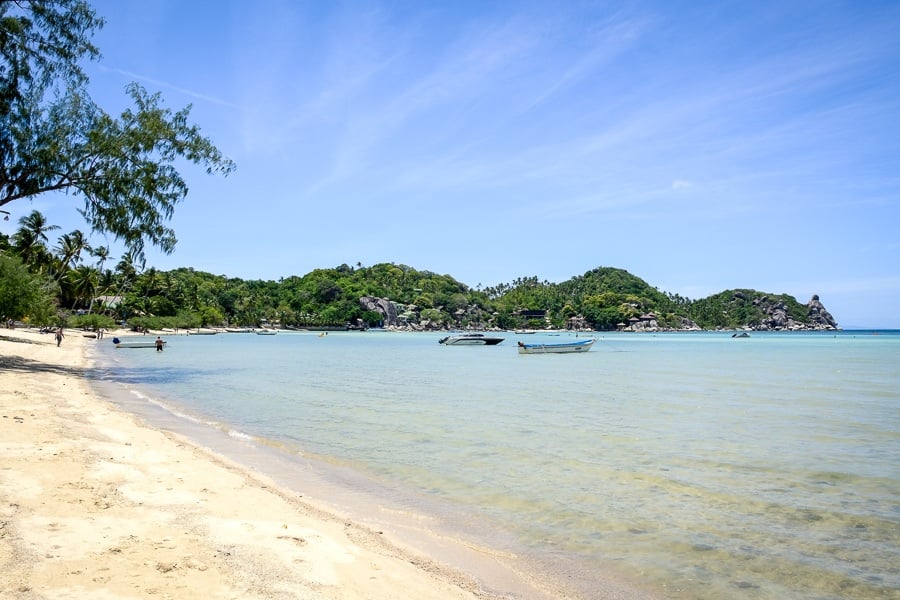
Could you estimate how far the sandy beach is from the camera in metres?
5.07

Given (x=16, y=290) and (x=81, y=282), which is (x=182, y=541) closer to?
(x=16, y=290)

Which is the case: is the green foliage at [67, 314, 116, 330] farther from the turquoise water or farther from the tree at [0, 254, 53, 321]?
the turquoise water

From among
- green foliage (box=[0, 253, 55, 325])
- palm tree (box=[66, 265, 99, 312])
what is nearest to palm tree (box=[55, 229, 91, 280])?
palm tree (box=[66, 265, 99, 312])

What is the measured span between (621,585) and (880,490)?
7.12m

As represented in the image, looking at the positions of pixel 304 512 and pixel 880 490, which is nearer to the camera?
pixel 304 512

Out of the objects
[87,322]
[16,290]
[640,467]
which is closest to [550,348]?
[16,290]

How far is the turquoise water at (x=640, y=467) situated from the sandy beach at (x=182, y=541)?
1884mm

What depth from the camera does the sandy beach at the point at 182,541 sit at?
16.6 ft

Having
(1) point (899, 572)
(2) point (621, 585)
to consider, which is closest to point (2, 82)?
(2) point (621, 585)

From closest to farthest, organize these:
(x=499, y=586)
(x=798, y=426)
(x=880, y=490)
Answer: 1. (x=499, y=586)
2. (x=880, y=490)
3. (x=798, y=426)

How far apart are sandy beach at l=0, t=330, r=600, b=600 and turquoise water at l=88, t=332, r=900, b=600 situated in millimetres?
1884

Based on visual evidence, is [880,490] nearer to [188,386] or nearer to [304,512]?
[304,512]

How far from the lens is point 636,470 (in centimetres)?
1166

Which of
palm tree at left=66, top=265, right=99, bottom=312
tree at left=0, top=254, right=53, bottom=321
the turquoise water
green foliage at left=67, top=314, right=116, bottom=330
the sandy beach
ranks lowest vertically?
the turquoise water
